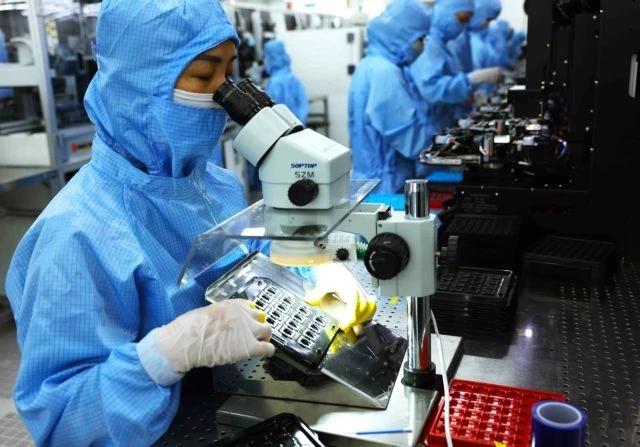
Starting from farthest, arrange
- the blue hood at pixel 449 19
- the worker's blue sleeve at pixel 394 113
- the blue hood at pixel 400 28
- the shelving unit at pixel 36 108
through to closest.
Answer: the blue hood at pixel 449 19
the blue hood at pixel 400 28
the worker's blue sleeve at pixel 394 113
the shelving unit at pixel 36 108

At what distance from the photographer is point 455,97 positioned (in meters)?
4.03

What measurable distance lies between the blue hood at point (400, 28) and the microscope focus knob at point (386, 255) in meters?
3.40

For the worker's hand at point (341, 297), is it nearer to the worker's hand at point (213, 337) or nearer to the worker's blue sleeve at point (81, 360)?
the worker's hand at point (213, 337)

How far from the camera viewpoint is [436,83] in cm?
399

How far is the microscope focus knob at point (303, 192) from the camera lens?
82 cm

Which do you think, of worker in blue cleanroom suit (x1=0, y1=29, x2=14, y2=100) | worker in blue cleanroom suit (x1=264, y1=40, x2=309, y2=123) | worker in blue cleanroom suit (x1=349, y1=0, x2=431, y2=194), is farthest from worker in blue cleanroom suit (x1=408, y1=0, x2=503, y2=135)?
worker in blue cleanroom suit (x1=0, y1=29, x2=14, y2=100)

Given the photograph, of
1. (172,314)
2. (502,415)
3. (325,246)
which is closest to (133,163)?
(172,314)

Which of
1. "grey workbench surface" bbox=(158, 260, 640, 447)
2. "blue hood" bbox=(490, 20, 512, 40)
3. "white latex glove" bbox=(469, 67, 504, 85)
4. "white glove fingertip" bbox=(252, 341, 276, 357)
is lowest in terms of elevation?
"grey workbench surface" bbox=(158, 260, 640, 447)

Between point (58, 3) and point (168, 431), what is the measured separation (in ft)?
10.3

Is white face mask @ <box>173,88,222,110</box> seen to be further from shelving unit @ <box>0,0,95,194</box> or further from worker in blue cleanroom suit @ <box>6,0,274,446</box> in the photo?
shelving unit @ <box>0,0,95,194</box>

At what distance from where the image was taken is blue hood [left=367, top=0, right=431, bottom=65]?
397cm

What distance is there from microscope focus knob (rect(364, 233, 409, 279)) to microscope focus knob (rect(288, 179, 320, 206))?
0.12 m

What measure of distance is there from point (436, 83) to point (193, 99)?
3228 millimetres

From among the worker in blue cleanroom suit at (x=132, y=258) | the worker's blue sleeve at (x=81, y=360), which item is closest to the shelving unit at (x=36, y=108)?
the worker in blue cleanroom suit at (x=132, y=258)
